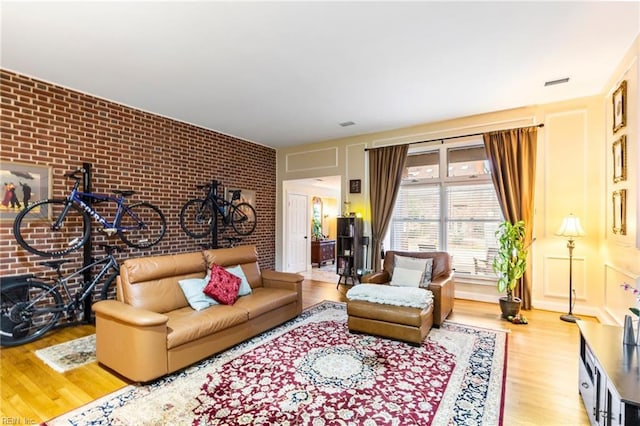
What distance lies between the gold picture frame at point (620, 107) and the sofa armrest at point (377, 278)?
3176 mm

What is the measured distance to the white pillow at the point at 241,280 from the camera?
3.63 metres

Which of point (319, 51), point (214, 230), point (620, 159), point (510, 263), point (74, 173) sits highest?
point (319, 51)

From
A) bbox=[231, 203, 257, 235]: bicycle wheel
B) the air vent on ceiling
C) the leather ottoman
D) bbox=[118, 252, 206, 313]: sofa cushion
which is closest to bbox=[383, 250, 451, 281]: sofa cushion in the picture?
the leather ottoman

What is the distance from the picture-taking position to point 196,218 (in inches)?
206

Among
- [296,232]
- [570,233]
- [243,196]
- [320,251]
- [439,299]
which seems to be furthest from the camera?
[320,251]

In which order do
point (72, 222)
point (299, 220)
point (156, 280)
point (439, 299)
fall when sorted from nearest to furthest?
point (156, 280)
point (439, 299)
point (72, 222)
point (299, 220)

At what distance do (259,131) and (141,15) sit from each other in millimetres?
3249

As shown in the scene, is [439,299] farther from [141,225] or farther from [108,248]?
[108,248]

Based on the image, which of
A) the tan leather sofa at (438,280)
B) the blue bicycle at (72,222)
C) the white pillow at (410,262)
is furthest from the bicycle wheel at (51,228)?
the white pillow at (410,262)

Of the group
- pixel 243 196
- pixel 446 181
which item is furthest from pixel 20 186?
pixel 446 181

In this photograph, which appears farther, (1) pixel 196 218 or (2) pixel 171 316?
(1) pixel 196 218

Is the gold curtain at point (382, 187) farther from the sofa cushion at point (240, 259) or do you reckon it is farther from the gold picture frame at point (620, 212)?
the gold picture frame at point (620, 212)

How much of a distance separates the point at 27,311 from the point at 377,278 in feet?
13.2

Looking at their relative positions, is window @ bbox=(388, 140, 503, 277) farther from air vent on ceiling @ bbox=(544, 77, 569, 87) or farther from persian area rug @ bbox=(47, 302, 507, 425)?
persian area rug @ bbox=(47, 302, 507, 425)
